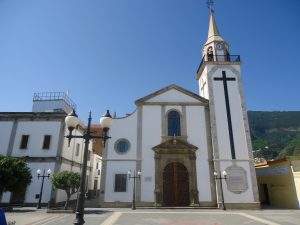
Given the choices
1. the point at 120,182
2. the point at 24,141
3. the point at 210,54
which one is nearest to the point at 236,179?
the point at 120,182

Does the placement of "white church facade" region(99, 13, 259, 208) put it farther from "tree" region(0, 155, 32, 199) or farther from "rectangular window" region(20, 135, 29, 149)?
"rectangular window" region(20, 135, 29, 149)

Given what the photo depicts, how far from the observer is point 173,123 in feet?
84.2

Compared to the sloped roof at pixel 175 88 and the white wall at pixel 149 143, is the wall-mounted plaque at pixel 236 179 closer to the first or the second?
the white wall at pixel 149 143

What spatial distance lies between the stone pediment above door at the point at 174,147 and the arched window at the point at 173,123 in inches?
45.0

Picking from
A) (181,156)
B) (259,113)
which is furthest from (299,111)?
(181,156)

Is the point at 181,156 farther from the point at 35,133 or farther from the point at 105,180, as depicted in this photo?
the point at 35,133

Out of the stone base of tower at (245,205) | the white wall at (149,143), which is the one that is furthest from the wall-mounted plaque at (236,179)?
the white wall at (149,143)

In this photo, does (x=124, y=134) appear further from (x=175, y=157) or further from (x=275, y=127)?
(x=275, y=127)

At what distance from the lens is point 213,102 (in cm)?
2589

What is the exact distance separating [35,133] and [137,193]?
1152 cm

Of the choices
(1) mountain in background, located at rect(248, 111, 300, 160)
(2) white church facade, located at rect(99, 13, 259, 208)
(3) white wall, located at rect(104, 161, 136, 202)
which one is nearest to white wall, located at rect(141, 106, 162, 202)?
(2) white church facade, located at rect(99, 13, 259, 208)

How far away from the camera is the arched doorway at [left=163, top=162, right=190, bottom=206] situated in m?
23.4

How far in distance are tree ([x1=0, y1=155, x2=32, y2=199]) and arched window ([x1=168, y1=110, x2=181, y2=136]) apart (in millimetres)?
12843

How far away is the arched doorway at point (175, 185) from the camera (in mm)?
23406
